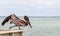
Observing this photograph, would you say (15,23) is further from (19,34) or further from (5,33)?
(5,33)

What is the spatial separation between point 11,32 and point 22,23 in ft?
6.51

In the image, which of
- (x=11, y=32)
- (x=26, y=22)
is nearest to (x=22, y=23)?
(x=26, y=22)

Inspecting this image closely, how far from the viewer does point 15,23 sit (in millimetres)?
12023

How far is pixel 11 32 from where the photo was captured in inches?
410

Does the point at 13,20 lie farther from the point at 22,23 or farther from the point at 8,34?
the point at 8,34

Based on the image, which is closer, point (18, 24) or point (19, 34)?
point (19, 34)

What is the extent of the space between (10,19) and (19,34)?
111 cm

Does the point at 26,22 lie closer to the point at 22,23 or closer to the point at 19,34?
the point at 22,23

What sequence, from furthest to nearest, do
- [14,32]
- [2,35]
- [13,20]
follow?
[13,20] → [14,32] → [2,35]

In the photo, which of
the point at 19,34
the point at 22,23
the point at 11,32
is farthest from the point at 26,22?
the point at 11,32

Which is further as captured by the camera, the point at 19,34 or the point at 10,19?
the point at 10,19

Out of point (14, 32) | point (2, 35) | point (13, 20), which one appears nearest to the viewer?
point (2, 35)

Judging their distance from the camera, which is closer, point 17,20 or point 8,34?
point 8,34

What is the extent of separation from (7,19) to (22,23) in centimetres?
73
